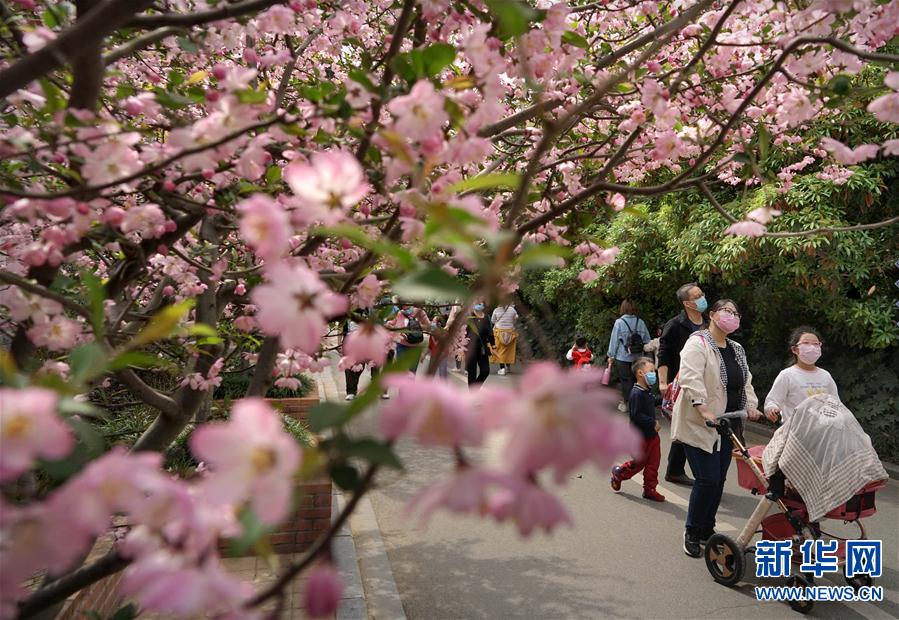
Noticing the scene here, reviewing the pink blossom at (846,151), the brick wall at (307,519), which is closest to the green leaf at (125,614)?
the pink blossom at (846,151)

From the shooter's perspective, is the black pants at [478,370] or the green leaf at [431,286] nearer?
the green leaf at [431,286]

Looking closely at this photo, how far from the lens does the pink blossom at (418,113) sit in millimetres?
1020

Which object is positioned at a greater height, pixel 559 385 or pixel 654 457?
pixel 559 385

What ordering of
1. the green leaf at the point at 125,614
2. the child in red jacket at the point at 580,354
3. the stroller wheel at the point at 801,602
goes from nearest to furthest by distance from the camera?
the green leaf at the point at 125,614 < the stroller wheel at the point at 801,602 < the child in red jacket at the point at 580,354

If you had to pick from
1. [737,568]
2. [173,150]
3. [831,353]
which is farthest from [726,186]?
[173,150]

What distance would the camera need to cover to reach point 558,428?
567mm

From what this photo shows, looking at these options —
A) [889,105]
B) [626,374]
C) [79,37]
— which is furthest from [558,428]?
[626,374]

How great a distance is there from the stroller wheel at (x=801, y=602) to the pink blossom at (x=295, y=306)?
3.83 meters

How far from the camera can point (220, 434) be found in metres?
0.59

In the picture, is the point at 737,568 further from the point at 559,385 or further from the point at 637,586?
the point at 559,385

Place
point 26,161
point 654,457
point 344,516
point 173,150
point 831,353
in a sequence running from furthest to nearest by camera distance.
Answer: point 831,353, point 654,457, point 26,161, point 173,150, point 344,516

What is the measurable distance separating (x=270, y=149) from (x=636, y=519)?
4.46 m

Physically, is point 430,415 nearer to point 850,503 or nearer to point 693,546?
point 850,503

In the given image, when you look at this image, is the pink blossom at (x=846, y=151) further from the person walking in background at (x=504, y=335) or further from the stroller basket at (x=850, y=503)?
the person walking in background at (x=504, y=335)
